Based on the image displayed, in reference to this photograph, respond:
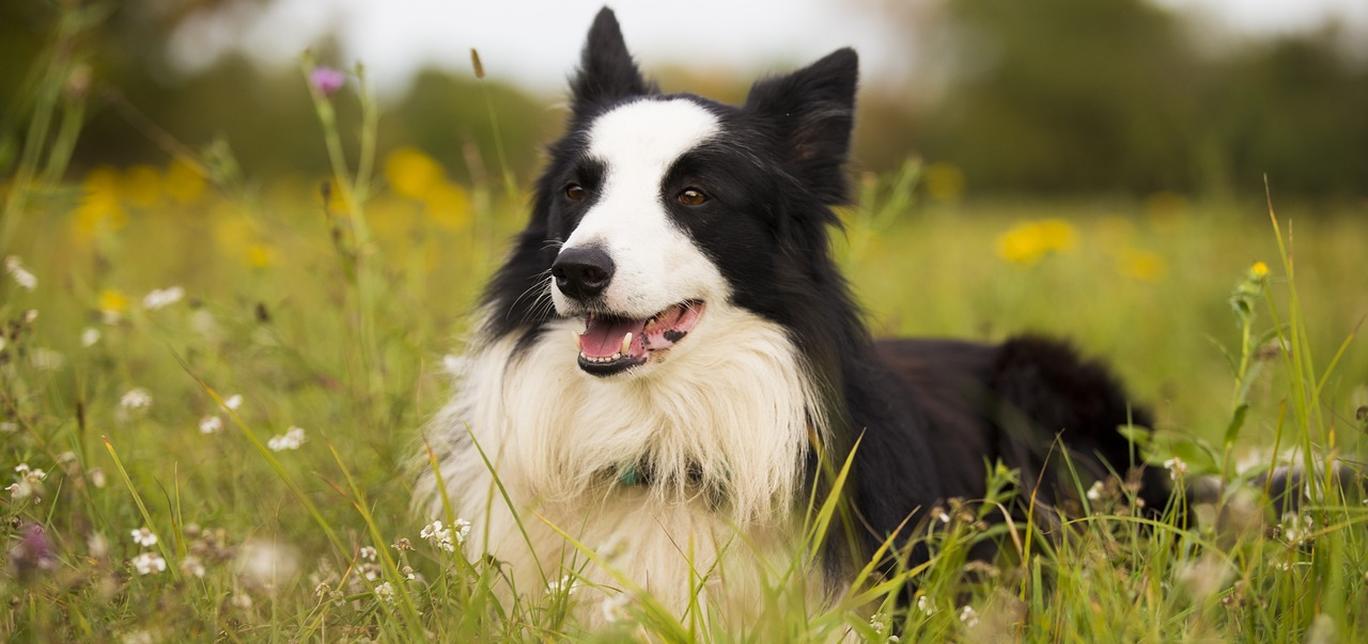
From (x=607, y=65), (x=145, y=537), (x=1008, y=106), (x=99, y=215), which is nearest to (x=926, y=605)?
(x=145, y=537)

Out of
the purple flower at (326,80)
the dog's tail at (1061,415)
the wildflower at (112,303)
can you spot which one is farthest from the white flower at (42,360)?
the dog's tail at (1061,415)

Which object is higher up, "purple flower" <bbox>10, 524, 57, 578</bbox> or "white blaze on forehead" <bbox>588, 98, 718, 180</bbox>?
"white blaze on forehead" <bbox>588, 98, 718, 180</bbox>

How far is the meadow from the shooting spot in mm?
2121

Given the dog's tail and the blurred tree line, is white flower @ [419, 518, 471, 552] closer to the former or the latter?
the blurred tree line

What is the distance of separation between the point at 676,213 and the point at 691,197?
0.25ft

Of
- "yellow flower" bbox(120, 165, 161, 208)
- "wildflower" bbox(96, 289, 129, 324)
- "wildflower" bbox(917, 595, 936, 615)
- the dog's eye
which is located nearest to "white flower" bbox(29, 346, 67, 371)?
"wildflower" bbox(96, 289, 129, 324)

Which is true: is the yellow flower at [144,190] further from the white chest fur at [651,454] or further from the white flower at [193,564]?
the white flower at [193,564]

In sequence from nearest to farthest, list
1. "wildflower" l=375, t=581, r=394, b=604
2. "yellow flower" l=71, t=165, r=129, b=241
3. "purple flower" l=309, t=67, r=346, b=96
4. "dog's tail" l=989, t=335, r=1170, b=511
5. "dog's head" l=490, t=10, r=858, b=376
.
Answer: "wildflower" l=375, t=581, r=394, b=604
"dog's head" l=490, t=10, r=858, b=376
"purple flower" l=309, t=67, r=346, b=96
"dog's tail" l=989, t=335, r=1170, b=511
"yellow flower" l=71, t=165, r=129, b=241

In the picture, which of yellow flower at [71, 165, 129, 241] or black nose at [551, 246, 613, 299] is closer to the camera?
black nose at [551, 246, 613, 299]

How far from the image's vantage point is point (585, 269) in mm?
2473

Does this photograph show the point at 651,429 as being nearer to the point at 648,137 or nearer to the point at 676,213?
the point at 676,213

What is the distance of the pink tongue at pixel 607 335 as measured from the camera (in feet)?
8.68

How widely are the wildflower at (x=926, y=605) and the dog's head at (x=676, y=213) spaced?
83 centimetres

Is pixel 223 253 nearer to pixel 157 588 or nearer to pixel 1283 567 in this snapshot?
pixel 157 588
